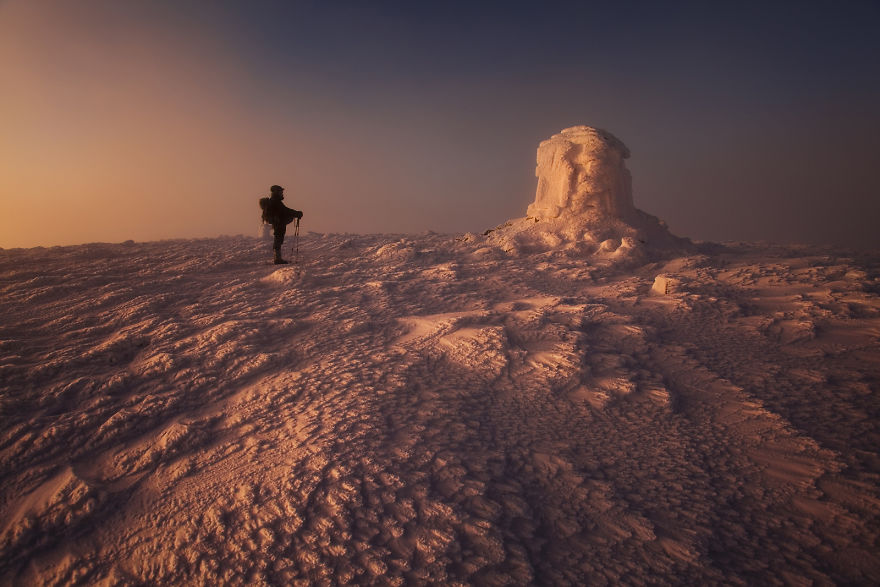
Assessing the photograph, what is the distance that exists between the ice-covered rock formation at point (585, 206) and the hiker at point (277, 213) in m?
4.43

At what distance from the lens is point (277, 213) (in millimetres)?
7512

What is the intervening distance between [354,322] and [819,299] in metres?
6.01

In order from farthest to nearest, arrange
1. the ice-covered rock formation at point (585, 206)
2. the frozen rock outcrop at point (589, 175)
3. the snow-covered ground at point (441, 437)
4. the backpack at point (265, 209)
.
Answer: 1. the frozen rock outcrop at point (589, 175)
2. the ice-covered rock formation at point (585, 206)
3. the backpack at point (265, 209)
4. the snow-covered ground at point (441, 437)

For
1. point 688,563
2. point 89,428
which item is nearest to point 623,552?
point 688,563

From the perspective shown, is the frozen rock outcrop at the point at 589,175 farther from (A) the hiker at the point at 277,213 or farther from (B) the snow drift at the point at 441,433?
(A) the hiker at the point at 277,213

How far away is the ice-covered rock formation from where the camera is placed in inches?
343

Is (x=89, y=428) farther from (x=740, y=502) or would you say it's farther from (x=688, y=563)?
(x=740, y=502)

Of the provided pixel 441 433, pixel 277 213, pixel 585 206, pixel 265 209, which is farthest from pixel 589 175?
pixel 441 433

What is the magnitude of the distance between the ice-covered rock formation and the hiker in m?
4.43

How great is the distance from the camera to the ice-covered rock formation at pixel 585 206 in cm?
870

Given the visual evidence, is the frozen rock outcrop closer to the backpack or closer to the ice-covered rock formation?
the ice-covered rock formation

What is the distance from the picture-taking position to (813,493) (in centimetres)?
247

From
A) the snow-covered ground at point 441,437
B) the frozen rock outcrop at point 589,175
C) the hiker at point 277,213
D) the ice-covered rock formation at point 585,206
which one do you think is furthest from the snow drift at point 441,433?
the frozen rock outcrop at point 589,175

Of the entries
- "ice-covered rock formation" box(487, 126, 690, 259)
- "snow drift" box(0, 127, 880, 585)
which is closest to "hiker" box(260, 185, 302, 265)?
"snow drift" box(0, 127, 880, 585)
